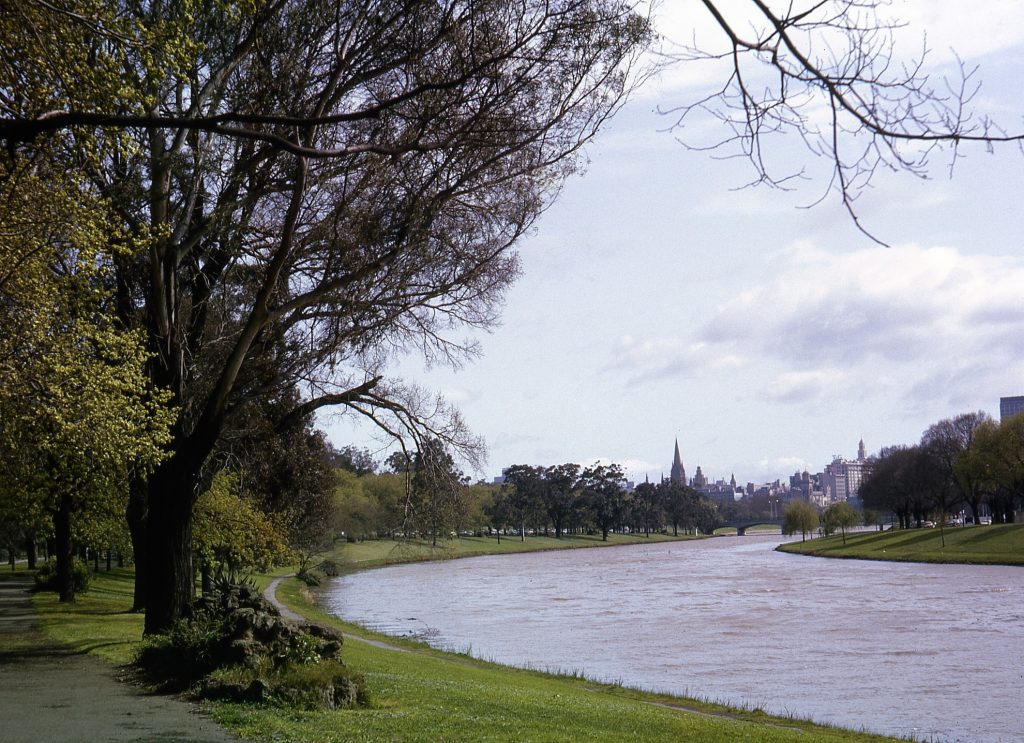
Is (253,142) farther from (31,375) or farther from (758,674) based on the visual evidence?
(758,674)

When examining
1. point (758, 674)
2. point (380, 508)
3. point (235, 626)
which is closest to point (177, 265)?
point (235, 626)

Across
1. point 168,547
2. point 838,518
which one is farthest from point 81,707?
point 838,518

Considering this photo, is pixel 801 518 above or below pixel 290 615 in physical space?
below

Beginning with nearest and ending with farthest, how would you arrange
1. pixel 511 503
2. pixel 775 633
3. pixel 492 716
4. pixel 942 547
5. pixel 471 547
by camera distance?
pixel 492 716 < pixel 775 633 < pixel 942 547 < pixel 471 547 < pixel 511 503

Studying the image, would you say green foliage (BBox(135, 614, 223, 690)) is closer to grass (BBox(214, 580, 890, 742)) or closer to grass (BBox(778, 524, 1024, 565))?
grass (BBox(214, 580, 890, 742))

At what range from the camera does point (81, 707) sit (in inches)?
442

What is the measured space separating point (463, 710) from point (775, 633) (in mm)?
21599

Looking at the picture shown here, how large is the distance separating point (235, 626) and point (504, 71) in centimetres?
765

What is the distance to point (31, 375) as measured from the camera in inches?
488

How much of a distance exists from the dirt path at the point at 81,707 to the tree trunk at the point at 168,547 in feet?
4.10

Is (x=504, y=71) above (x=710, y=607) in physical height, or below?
above

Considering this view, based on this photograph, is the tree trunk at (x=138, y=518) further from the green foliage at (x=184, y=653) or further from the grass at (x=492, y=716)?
the green foliage at (x=184, y=653)

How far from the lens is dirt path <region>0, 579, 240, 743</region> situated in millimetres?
9453

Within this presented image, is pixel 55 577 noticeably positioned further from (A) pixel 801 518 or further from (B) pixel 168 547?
(A) pixel 801 518
